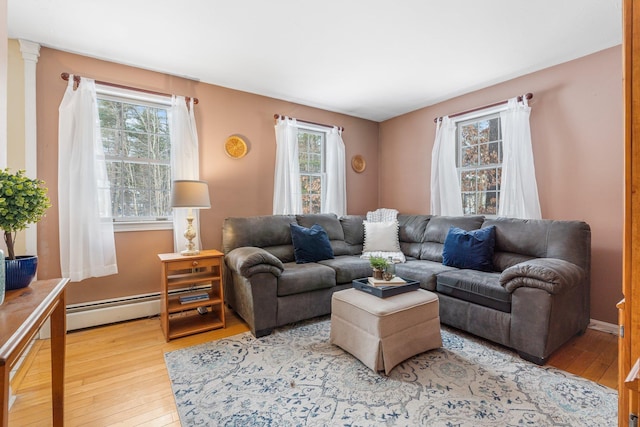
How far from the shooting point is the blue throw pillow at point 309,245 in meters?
3.12

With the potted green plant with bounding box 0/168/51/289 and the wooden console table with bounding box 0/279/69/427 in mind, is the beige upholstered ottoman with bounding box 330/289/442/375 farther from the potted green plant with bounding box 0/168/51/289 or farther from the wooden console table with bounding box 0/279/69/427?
the potted green plant with bounding box 0/168/51/289

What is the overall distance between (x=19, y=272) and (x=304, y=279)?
6.02ft

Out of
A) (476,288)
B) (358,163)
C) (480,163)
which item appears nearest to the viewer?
(476,288)

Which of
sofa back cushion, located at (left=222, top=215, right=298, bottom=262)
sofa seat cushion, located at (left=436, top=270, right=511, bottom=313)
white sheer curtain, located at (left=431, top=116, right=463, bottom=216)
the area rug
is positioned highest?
white sheer curtain, located at (left=431, top=116, right=463, bottom=216)

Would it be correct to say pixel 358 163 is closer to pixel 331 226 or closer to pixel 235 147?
pixel 331 226

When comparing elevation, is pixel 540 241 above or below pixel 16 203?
below

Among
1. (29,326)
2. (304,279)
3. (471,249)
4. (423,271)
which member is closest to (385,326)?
(304,279)

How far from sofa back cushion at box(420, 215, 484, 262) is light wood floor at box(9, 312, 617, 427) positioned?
1259mm

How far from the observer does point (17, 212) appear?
1218 millimetres

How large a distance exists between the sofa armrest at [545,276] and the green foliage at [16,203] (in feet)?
9.20

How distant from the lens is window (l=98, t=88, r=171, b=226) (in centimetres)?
283

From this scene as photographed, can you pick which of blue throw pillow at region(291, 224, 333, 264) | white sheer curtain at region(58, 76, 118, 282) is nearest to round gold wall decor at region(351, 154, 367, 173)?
blue throw pillow at region(291, 224, 333, 264)

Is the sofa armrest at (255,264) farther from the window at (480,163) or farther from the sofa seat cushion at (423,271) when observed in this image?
the window at (480,163)

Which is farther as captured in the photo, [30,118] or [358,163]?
[358,163]
